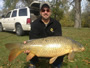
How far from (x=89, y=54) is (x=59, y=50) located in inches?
80.5

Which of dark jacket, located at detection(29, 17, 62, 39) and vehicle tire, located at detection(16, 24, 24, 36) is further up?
dark jacket, located at detection(29, 17, 62, 39)

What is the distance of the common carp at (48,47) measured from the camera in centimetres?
206

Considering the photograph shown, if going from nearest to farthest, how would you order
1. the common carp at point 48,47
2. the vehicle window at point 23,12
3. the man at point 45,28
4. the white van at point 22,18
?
the common carp at point 48,47
the man at point 45,28
the white van at point 22,18
the vehicle window at point 23,12

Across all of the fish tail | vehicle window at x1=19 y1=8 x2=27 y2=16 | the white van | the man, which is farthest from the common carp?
vehicle window at x1=19 y1=8 x2=27 y2=16

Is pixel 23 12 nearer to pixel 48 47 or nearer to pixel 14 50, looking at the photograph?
pixel 14 50

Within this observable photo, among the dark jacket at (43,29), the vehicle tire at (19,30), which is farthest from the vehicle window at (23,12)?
the dark jacket at (43,29)

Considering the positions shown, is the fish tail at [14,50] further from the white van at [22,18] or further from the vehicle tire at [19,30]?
the vehicle tire at [19,30]

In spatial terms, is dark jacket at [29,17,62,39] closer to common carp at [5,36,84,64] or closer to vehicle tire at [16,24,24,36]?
common carp at [5,36,84,64]

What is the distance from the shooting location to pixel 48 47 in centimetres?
207

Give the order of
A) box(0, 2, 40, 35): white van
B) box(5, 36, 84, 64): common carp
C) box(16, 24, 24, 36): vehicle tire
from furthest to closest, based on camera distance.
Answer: box(16, 24, 24, 36): vehicle tire, box(0, 2, 40, 35): white van, box(5, 36, 84, 64): common carp

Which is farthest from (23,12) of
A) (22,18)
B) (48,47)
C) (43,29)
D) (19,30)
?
(48,47)

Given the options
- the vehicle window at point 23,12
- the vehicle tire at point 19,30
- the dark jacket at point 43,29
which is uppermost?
the vehicle window at point 23,12

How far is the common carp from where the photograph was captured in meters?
2.06

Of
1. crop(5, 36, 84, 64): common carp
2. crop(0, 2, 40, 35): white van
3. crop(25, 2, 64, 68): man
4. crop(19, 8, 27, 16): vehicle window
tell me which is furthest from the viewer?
crop(19, 8, 27, 16): vehicle window
